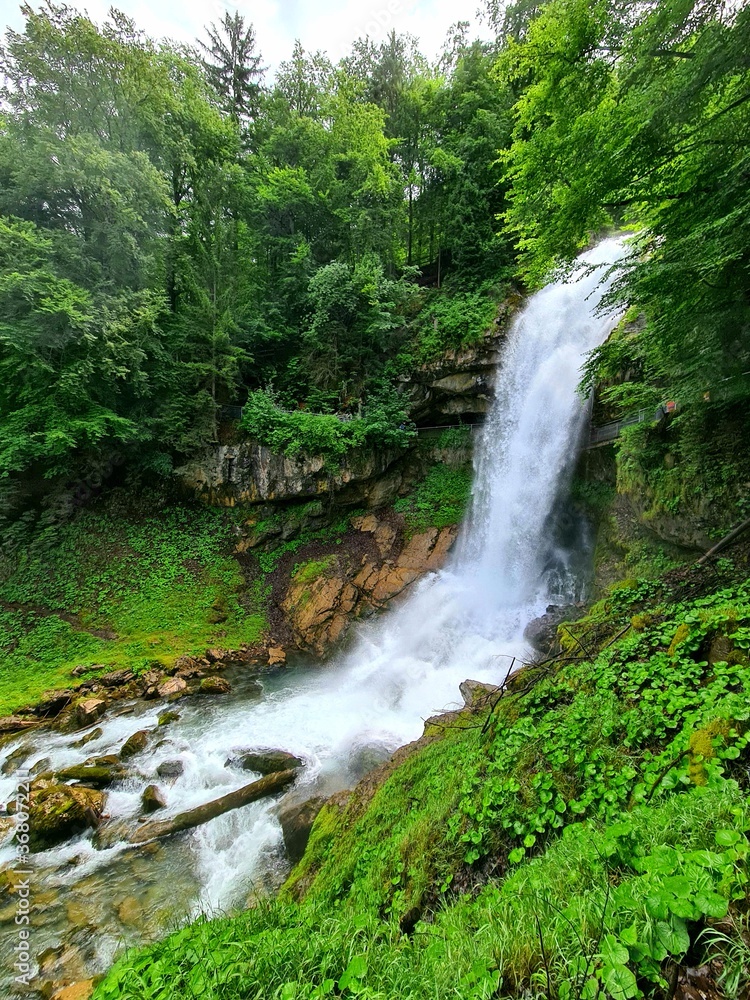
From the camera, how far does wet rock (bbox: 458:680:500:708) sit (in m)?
5.49

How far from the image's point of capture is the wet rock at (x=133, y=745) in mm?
6645

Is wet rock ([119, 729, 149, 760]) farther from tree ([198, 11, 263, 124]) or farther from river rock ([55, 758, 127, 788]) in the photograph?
tree ([198, 11, 263, 124])

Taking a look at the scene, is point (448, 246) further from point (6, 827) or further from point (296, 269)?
point (6, 827)

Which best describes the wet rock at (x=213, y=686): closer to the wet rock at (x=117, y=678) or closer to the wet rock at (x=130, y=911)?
the wet rock at (x=117, y=678)

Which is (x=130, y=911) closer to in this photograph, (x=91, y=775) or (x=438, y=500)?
(x=91, y=775)

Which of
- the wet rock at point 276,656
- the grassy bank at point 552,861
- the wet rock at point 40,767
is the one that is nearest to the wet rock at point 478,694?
the grassy bank at point 552,861

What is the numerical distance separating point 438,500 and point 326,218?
37.5 feet

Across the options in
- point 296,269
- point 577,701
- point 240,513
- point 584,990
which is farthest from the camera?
point 296,269

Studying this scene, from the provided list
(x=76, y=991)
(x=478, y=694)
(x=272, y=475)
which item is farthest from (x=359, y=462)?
(x=76, y=991)

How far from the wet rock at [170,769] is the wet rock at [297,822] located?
1.91 meters

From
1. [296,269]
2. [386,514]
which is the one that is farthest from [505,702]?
[296,269]

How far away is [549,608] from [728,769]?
7.44 meters

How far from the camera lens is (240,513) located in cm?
1316

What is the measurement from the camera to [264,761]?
21.4 feet
